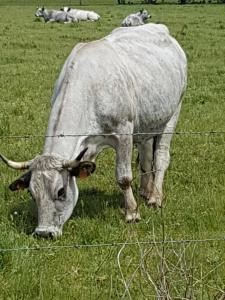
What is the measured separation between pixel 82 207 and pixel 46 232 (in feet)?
4.53

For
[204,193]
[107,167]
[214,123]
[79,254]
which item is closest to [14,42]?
[214,123]

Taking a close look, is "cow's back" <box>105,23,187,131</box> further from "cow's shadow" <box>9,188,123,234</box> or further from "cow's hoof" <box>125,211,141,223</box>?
"cow's hoof" <box>125,211,141,223</box>

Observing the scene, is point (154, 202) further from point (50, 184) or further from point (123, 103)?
point (50, 184)

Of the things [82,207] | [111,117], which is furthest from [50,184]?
A: [82,207]

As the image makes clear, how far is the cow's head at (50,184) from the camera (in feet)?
23.1

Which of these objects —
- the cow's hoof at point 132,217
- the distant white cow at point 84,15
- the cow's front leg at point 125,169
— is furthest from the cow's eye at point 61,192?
the distant white cow at point 84,15

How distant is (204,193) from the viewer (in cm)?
891

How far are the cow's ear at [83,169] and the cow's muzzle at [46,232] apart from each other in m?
0.60

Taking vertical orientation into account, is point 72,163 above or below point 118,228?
above

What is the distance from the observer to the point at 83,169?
23.6 feet

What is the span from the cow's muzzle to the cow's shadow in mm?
344

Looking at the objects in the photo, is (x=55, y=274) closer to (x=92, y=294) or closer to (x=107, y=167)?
A: (x=92, y=294)

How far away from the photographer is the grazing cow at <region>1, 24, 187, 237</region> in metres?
7.16

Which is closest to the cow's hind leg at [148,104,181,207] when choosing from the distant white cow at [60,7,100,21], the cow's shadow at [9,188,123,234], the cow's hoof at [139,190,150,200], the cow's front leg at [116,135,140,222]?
the cow's hoof at [139,190,150,200]
